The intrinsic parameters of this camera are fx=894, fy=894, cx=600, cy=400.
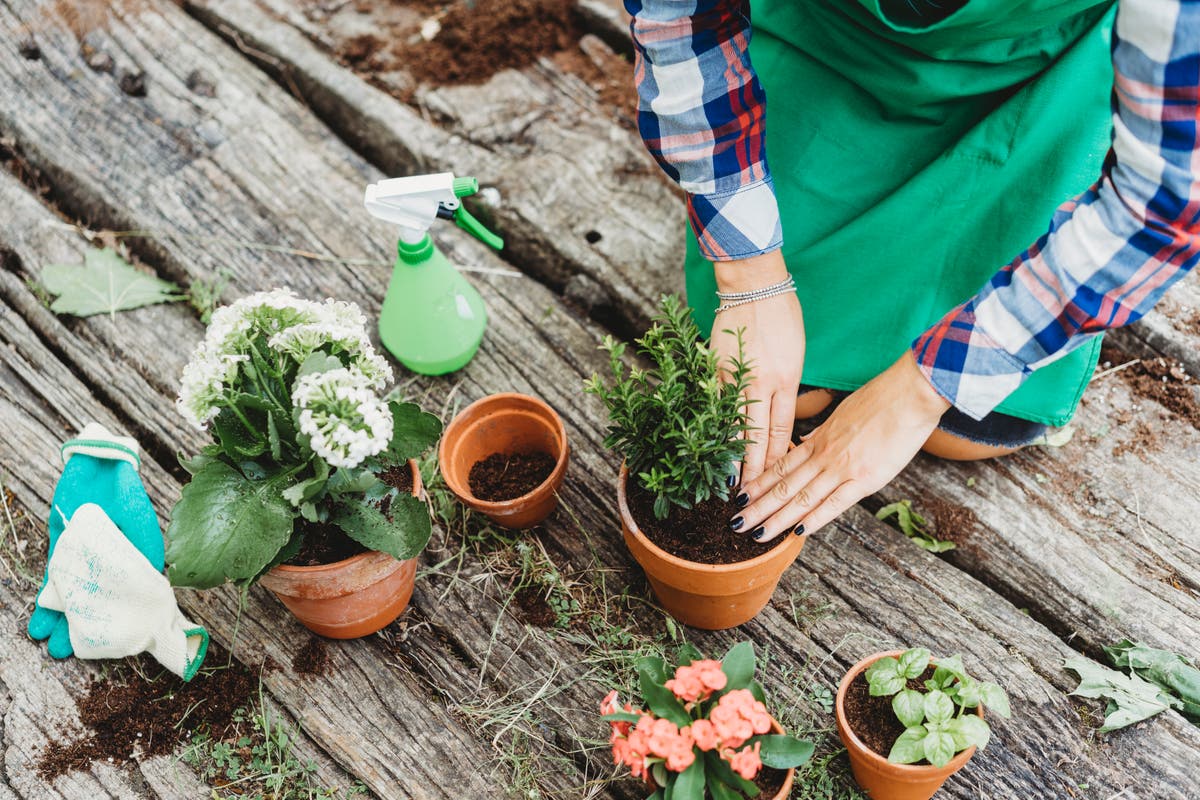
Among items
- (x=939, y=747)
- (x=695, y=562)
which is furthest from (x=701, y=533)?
(x=939, y=747)

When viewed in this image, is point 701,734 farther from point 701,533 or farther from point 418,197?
point 418,197

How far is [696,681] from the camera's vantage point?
1372 mm

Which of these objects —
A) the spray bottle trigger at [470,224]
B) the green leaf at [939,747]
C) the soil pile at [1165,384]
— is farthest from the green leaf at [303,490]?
the soil pile at [1165,384]

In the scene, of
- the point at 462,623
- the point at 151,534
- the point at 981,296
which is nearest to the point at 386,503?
the point at 462,623

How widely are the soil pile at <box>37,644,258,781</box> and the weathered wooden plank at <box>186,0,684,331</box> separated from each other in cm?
130

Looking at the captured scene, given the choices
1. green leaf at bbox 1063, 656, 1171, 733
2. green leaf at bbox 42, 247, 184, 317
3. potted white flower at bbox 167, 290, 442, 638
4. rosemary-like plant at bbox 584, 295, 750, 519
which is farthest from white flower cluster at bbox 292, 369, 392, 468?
green leaf at bbox 1063, 656, 1171, 733

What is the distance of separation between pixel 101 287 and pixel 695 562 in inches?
70.5

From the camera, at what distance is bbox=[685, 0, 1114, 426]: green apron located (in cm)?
171

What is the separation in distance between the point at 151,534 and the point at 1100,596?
2037mm

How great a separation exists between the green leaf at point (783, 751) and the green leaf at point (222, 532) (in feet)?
2.84

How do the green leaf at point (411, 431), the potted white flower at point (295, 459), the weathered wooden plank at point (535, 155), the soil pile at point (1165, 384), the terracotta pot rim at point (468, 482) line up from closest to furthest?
the potted white flower at point (295, 459)
the green leaf at point (411, 431)
the terracotta pot rim at point (468, 482)
the soil pile at point (1165, 384)
the weathered wooden plank at point (535, 155)

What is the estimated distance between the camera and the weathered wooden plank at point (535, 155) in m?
2.49

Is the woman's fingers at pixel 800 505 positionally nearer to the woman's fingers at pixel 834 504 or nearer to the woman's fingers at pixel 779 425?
the woman's fingers at pixel 834 504

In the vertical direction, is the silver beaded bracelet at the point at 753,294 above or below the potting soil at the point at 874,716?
above
